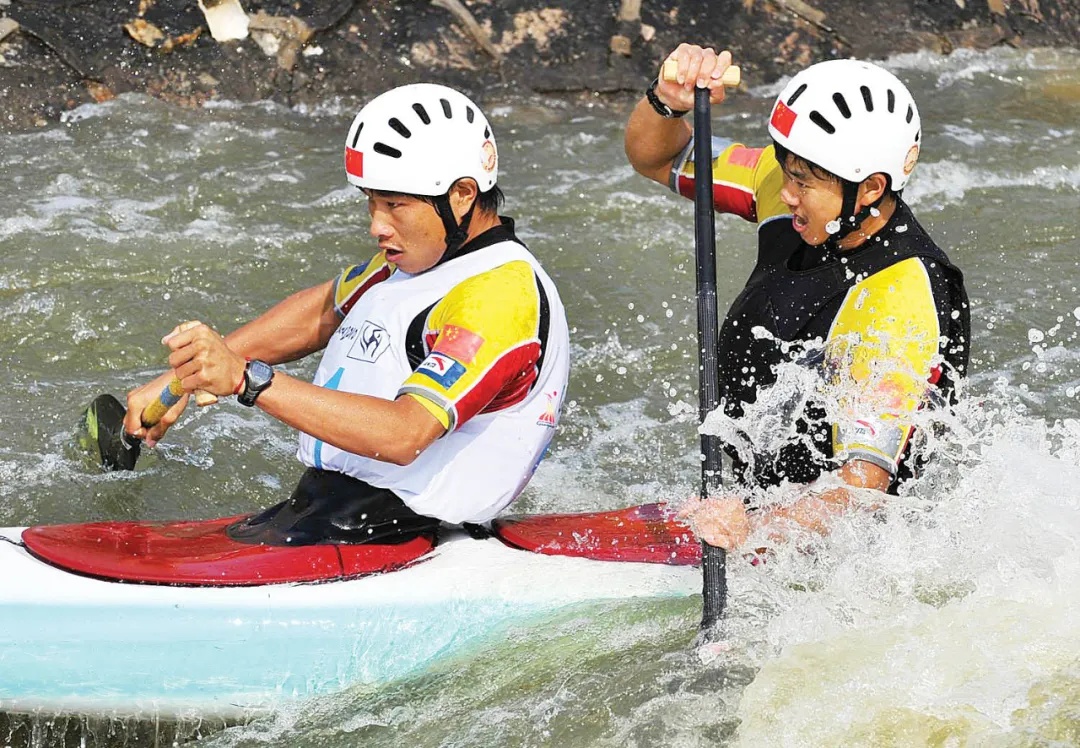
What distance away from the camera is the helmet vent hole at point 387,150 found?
3.57 metres

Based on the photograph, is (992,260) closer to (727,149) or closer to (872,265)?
(727,149)

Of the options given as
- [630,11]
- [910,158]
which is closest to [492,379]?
[910,158]

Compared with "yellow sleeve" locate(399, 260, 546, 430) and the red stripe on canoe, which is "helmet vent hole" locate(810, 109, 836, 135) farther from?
the red stripe on canoe

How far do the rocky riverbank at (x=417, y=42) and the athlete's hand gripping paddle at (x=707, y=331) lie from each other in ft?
18.1

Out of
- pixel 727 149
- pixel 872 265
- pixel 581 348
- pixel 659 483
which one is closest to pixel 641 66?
pixel 581 348

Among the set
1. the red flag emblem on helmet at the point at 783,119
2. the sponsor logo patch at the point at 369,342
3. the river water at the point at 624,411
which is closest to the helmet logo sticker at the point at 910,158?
the red flag emblem on helmet at the point at 783,119

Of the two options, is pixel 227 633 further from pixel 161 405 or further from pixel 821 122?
pixel 821 122

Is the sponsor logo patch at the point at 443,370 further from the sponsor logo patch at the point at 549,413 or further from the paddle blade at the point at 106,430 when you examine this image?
the paddle blade at the point at 106,430

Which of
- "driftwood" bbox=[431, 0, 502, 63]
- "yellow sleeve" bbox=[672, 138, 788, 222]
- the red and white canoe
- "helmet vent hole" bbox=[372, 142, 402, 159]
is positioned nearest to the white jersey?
the red and white canoe

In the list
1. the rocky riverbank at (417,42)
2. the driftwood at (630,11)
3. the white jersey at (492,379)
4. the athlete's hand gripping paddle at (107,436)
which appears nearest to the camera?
the white jersey at (492,379)

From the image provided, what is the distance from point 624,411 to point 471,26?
440 cm

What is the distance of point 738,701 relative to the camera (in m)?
3.59

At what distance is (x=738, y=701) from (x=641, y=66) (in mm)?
6650

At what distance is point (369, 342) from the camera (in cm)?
368
